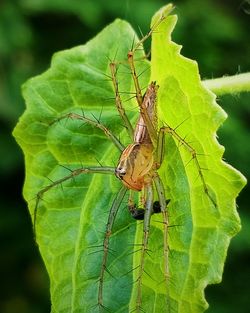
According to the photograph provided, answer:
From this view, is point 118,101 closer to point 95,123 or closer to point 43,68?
point 95,123

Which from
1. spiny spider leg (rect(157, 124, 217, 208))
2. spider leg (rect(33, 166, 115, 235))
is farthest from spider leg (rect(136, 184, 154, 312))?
spiny spider leg (rect(157, 124, 217, 208))

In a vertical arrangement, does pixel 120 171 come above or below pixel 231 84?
below

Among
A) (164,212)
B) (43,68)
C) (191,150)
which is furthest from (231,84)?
(43,68)

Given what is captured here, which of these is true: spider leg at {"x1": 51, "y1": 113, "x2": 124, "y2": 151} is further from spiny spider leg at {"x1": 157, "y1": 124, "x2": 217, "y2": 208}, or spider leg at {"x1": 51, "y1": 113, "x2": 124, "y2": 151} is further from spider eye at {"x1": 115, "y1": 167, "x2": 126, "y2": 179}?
spiny spider leg at {"x1": 157, "y1": 124, "x2": 217, "y2": 208}

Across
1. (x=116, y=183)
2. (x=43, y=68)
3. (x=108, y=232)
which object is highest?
(x=43, y=68)

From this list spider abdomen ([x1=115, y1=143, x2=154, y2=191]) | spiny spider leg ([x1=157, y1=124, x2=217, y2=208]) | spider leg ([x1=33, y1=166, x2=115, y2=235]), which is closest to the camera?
spiny spider leg ([x1=157, y1=124, x2=217, y2=208])

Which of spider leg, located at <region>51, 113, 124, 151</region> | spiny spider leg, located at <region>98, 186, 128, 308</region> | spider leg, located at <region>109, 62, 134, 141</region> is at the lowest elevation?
spiny spider leg, located at <region>98, 186, 128, 308</region>
